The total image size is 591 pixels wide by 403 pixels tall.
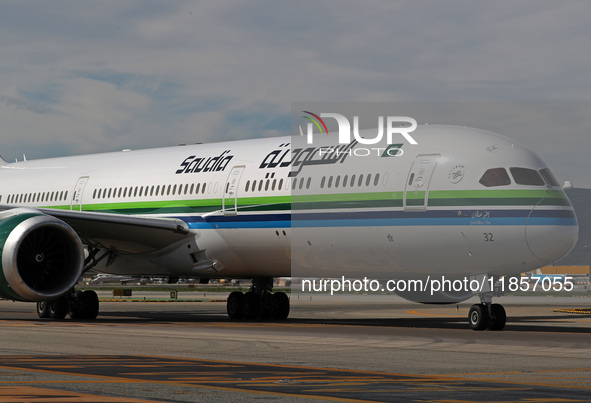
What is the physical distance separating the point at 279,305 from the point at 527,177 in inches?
367

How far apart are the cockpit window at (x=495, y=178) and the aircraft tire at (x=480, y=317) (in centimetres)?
260

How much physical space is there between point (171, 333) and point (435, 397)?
10.4m

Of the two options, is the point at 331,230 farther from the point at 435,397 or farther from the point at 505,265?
the point at 435,397

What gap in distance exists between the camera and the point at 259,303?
26.1 meters

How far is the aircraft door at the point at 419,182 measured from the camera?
19.6m

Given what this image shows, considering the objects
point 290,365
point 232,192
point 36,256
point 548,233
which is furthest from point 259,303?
point 290,365

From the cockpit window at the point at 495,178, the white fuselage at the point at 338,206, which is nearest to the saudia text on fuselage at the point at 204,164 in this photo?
the white fuselage at the point at 338,206

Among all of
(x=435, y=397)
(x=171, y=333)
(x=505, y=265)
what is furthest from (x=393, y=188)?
(x=435, y=397)

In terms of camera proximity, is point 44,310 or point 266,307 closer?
point 266,307

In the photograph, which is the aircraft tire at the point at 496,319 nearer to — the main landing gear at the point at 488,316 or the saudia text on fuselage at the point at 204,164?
the main landing gear at the point at 488,316

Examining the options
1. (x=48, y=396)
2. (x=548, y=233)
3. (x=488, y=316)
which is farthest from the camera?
(x=488, y=316)

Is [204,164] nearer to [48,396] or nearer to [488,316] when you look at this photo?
[488,316]

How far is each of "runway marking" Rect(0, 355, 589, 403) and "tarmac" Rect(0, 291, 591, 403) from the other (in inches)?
0.5

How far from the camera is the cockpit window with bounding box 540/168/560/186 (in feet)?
63.6
